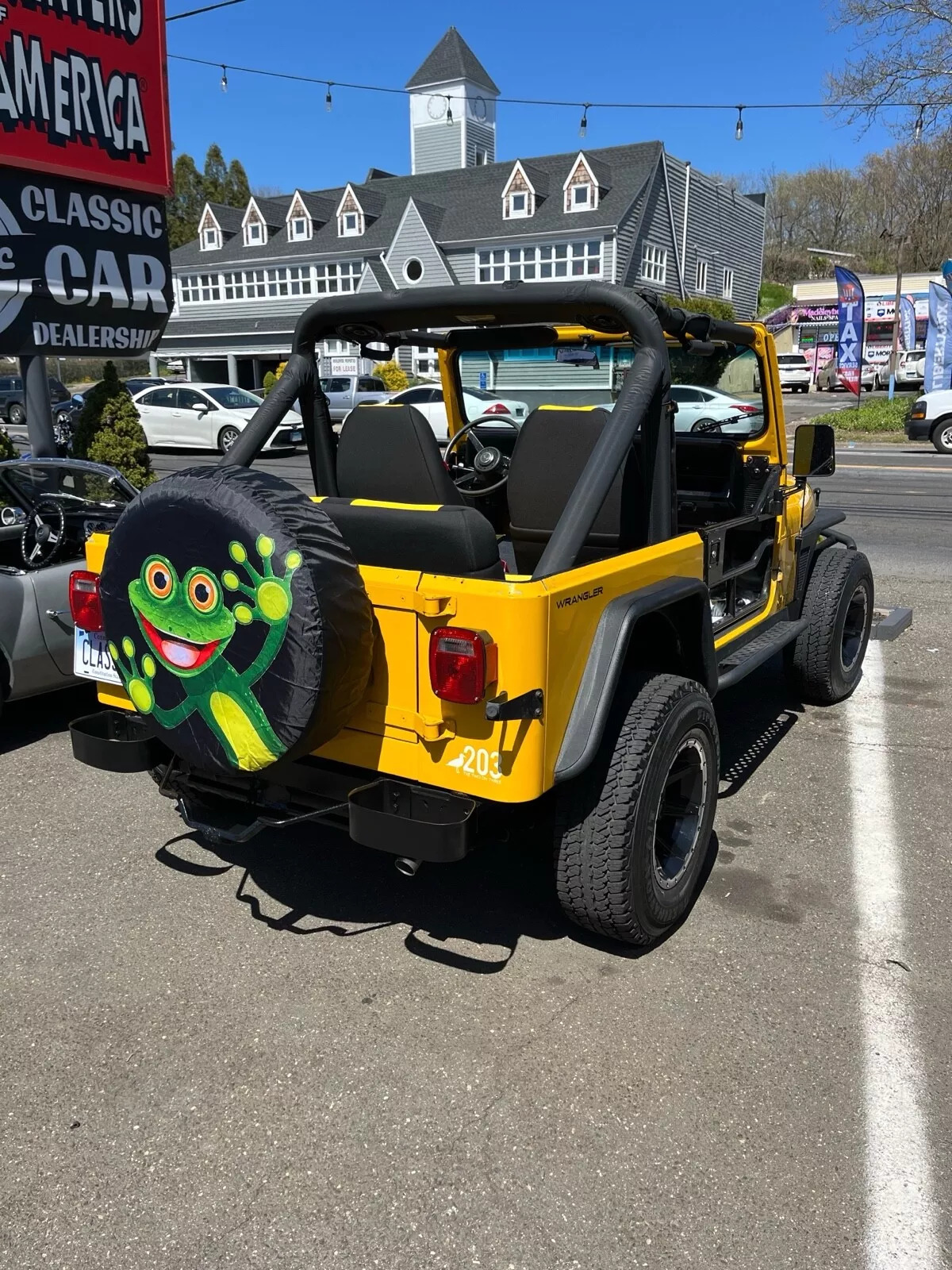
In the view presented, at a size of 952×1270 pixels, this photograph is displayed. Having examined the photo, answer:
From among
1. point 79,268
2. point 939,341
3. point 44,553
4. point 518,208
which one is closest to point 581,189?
point 518,208

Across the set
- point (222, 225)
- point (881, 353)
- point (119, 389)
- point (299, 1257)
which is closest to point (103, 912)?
point (299, 1257)

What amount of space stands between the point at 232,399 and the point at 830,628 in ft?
66.3

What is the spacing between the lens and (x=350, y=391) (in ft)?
83.0

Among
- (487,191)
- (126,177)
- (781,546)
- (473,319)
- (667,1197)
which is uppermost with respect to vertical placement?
(487,191)

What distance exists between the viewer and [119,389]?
461 inches

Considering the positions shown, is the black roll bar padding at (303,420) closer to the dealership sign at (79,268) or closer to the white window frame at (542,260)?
the dealership sign at (79,268)

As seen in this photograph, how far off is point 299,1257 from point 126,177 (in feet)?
28.1

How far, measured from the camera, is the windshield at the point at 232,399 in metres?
22.6

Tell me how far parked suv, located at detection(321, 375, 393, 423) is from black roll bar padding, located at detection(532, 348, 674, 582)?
21.0m

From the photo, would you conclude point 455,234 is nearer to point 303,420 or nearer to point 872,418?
point 872,418

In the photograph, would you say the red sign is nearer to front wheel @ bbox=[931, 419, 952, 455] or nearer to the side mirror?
the side mirror

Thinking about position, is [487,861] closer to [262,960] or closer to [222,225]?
[262,960]

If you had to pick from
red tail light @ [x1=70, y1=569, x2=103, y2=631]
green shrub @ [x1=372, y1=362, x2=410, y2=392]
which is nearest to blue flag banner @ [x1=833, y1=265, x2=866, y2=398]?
green shrub @ [x1=372, y1=362, x2=410, y2=392]

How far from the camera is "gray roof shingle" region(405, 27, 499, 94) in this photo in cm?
5148
